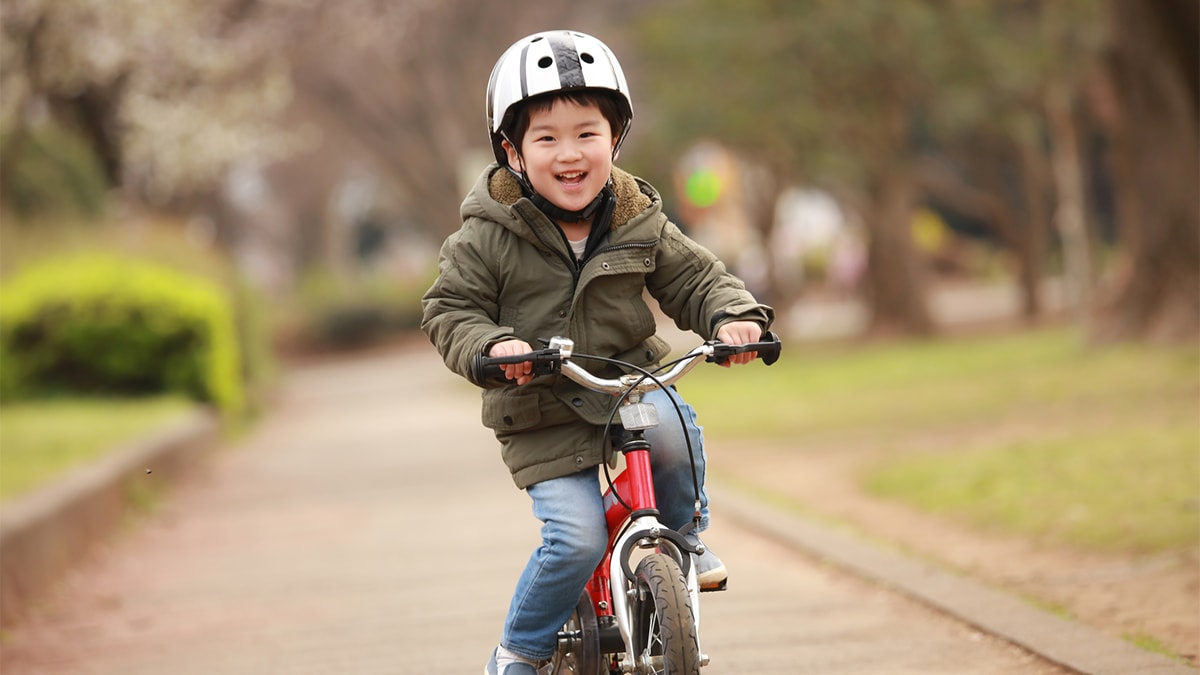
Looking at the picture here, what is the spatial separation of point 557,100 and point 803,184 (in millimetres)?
27533

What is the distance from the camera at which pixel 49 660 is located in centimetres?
664

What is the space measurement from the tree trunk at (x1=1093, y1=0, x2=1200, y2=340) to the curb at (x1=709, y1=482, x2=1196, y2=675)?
26.9 ft

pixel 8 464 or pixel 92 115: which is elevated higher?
pixel 92 115

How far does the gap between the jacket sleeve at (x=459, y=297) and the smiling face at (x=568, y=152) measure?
0.26m

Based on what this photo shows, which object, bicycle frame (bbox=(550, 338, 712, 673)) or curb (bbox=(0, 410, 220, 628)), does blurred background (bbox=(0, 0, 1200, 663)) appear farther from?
bicycle frame (bbox=(550, 338, 712, 673))

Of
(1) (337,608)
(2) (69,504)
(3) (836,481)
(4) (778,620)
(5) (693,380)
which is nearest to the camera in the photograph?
(4) (778,620)

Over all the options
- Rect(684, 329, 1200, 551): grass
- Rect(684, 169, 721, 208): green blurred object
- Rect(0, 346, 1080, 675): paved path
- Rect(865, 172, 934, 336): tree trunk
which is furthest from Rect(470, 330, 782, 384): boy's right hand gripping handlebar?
Rect(684, 169, 721, 208): green blurred object

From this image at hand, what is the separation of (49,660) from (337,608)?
3.99ft

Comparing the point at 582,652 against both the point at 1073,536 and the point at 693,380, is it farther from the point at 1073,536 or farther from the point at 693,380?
the point at 693,380

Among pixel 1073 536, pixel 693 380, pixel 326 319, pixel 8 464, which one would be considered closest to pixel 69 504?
pixel 8 464

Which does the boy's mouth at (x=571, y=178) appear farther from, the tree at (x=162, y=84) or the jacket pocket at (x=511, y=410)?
the tree at (x=162, y=84)

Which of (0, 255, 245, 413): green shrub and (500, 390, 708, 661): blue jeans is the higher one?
(0, 255, 245, 413): green shrub

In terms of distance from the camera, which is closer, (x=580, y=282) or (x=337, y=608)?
(x=580, y=282)

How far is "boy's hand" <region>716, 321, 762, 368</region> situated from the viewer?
4.18m
